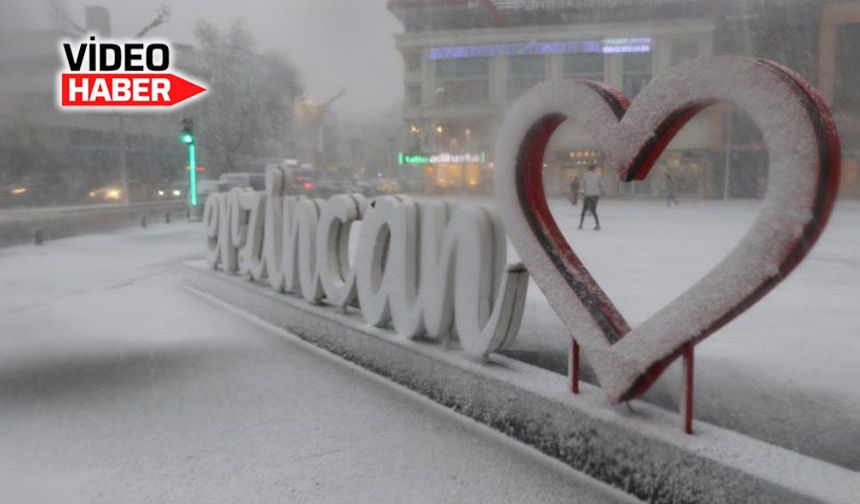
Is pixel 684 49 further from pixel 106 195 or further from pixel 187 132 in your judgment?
pixel 106 195

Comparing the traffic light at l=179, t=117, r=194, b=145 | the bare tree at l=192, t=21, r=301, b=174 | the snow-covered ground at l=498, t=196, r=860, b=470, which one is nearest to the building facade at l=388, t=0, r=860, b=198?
the bare tree at l=192, t=21, r=301, b=174

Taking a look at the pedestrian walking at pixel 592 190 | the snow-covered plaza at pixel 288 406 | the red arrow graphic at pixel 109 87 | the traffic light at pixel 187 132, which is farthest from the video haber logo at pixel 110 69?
the snow-covered plaza at pixel 288 406

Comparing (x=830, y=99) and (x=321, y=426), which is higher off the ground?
(x=830, y=99)

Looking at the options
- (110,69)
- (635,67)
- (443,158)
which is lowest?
(443,158)

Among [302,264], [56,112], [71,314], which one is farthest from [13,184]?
[302,264]

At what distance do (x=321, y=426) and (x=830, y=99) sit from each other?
113 feet

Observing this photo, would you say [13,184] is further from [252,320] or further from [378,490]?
[378,490]

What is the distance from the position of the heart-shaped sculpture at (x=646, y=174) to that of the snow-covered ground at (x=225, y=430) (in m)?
0.75

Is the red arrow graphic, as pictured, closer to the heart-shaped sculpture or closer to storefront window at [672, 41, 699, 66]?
the heart-shaped sculpture

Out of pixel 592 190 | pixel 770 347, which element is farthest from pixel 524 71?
pixel 770 347

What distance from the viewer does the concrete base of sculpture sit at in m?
2.69

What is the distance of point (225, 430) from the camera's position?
13.6 ft

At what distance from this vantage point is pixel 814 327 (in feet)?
21.2

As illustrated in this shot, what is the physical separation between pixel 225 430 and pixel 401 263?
165cm
